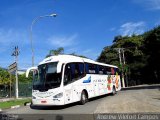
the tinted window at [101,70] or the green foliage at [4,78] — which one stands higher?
the green foliage at [4,78]

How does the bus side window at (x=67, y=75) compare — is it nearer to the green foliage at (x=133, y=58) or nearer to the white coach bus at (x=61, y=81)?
the white coach bus at (x=61, y=81)

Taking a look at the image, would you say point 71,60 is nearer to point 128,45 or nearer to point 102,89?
point 102,89

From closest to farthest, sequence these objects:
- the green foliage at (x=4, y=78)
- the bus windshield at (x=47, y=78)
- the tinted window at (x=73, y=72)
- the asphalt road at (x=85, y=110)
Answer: the asphalt road at (x=85, y=110) → the bus windshield at (x=47, y=78) → the tinted window at (x=73, y=72) → the green foliage at (x=4, y=78)

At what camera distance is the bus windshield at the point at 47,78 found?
59.3ft

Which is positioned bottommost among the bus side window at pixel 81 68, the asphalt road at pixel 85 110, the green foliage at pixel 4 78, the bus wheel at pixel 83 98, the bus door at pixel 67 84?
the asphalt road at pixel 85 110

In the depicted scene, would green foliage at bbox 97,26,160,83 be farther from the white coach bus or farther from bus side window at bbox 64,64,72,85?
bus side window at bbox 64,64,72,85

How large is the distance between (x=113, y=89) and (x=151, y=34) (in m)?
18.2

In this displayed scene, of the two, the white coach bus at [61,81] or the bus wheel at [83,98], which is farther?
the bus wheel at [83,98]

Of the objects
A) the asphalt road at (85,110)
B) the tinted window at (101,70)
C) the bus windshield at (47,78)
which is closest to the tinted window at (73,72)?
the bus windshield at (47,78)

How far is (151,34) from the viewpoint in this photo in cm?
4569

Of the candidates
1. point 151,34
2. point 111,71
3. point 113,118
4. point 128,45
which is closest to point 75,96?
point 113,118

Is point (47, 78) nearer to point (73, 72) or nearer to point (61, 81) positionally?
point (61, 81)

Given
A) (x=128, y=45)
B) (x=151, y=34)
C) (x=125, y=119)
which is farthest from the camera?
(x=128, y=45)

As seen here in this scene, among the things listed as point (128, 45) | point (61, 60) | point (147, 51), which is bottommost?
point (61, 60)
